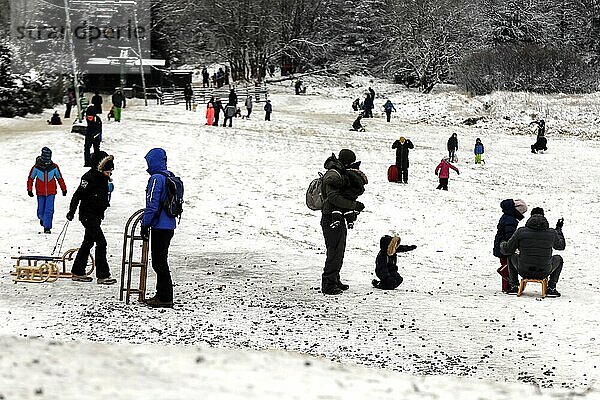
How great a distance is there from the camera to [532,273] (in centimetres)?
1181

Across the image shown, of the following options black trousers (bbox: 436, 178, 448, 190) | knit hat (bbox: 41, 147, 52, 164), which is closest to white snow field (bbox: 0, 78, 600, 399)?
black trousers (bbox: 436, 178, 448, 190)

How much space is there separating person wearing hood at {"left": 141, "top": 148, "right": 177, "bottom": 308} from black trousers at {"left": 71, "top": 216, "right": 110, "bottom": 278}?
5.28ft

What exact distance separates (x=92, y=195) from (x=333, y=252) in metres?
3.29

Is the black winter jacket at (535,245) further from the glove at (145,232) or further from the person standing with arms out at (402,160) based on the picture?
the person standing with arms out at (402,160)

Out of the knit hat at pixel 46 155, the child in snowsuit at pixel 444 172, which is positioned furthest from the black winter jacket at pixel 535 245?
the child in snowsuit at pixel 444 172

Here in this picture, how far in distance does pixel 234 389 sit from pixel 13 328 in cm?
375

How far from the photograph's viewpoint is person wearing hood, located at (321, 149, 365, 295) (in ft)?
37.0

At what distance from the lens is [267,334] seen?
9.34 m

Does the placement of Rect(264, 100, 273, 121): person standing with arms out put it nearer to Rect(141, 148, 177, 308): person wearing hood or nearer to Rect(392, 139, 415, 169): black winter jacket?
Rect(392, 139, 415, 169): black winter jacket

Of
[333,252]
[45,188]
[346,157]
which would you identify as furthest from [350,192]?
[45,188]

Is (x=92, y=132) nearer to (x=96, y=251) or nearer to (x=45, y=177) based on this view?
(x=45, y=177)

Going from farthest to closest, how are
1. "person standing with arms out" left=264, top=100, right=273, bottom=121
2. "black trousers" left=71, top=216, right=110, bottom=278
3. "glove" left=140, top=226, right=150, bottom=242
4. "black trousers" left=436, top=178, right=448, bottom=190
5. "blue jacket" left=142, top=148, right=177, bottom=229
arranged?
"person standing with arms out" left=264, top=100, right=273, bottom=121 < "black trousers" left=436, top=178, right=448, bottom=190 < "black trousers" left=71, top=216, right=110, bottom=278 < "glove" left=140, top=226, right=150, bottom=242 < "blue jacket" left=142, top=148, right=177, bottom=229

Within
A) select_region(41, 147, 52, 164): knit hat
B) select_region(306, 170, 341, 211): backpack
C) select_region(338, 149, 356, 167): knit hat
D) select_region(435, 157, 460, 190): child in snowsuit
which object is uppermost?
select_region(338, 149, 356, 167): knit hat

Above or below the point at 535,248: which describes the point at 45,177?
above
